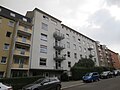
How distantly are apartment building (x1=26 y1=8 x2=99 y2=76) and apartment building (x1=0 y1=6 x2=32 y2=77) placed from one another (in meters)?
1.61

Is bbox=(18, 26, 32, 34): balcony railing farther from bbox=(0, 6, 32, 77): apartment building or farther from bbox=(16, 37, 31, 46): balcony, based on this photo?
bbox=(16, 37, 31, 46): balcony

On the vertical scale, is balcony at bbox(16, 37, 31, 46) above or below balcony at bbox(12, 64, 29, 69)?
above

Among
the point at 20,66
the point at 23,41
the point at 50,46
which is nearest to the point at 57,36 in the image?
the point at 50,46

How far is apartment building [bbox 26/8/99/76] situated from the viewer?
2855 centimetres

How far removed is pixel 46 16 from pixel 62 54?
1135cm

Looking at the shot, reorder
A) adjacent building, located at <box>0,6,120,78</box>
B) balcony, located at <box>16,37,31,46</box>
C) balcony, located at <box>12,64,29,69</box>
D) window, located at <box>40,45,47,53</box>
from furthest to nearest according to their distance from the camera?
1. window, located at <box>40,45,47,53</box>
2. balcony, located at <box>16,37,31,46</box>
3. adjacent building, located at <box>0,6,120,78</box>
4. balcony, located at <box>12,64,29,69</box>

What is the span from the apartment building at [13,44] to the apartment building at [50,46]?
161 cm

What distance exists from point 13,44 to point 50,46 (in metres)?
10.1

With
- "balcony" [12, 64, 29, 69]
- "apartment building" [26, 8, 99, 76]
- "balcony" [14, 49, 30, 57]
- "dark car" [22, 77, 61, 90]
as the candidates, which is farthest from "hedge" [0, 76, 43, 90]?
"apartment building" [26, 8, 99, 76]

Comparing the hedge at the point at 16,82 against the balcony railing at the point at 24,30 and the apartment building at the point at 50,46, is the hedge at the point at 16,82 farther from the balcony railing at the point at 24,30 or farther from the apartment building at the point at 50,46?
the balcony railing at the point at 24,30

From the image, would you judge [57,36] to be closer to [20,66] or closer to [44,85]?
[20,66]

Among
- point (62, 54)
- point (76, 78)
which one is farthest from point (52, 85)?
point (62, 54)

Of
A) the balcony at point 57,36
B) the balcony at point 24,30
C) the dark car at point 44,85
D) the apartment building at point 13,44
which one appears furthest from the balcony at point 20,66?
the dark car at point 44,85

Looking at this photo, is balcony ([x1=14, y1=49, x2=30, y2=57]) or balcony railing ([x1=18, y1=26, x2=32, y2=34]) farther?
balcony railing ([x1=18, y1=26, x2=32, y2=34])
